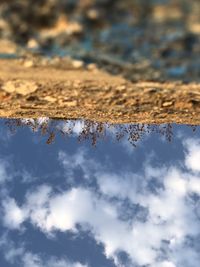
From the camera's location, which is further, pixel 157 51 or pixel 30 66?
pixel 30 66

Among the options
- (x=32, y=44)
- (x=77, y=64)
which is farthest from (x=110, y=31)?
(x=77, y=64)

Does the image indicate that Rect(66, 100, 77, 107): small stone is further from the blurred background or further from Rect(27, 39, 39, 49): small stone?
Rect(27, 39, 39, 49): small stone

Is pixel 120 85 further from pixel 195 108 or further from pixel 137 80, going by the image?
pixel 195 108

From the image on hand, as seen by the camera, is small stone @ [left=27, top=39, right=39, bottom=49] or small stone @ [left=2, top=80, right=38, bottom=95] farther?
small stone @ [left=2, top=80, right=38, bottom=95]

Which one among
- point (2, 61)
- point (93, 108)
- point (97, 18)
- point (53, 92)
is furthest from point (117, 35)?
point (93, 108)

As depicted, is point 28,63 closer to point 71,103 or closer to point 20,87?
point 20,87

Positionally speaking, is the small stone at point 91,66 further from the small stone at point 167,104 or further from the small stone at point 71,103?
the small stone at point 167,104

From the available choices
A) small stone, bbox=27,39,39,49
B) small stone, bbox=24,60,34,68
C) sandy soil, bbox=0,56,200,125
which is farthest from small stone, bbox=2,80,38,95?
small stone, bbox=27,39,39,49
